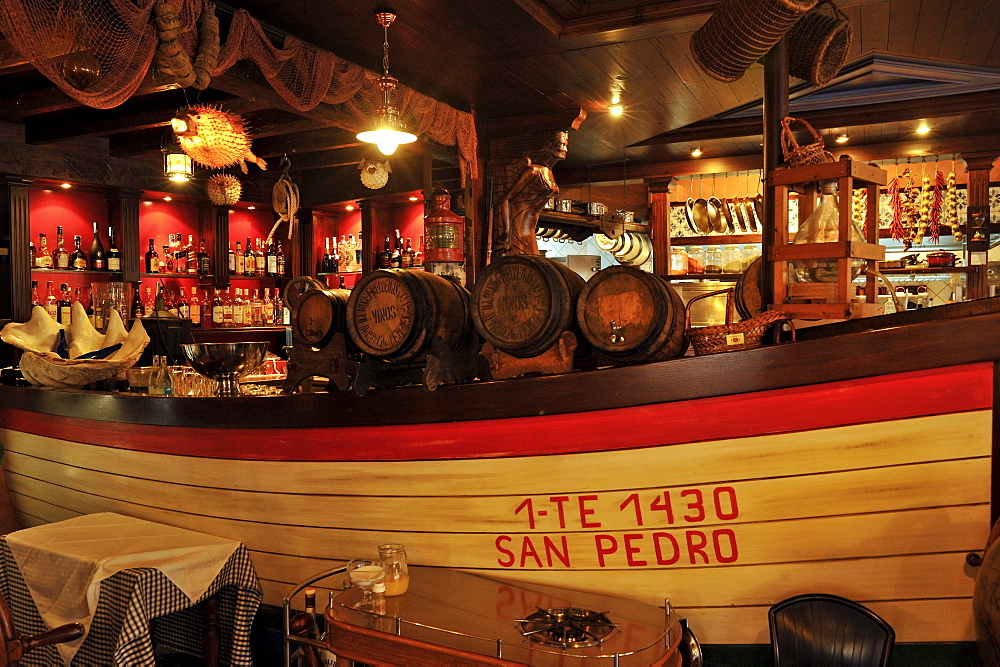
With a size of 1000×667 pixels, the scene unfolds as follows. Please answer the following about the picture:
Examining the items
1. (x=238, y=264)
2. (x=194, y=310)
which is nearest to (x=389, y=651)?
(x=194, y=310)

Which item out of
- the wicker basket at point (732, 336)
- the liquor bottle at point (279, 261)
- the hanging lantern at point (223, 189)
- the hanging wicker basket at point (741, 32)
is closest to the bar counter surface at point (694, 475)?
the wicker basket at point (732, 336)

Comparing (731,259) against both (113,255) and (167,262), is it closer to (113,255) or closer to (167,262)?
(167,262)

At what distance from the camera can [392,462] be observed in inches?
104

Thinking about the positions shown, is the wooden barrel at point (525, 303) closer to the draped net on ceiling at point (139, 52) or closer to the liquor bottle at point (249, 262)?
the draped net on ceiling at point (139, 52)

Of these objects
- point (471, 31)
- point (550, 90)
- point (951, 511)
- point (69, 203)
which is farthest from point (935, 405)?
point (69, 203)

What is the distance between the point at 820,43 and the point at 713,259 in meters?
5.60

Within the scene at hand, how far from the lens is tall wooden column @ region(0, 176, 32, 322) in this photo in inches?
253

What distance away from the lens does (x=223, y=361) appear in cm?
343

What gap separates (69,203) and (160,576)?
569 cm

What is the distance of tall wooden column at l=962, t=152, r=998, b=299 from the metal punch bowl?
20.8 ft

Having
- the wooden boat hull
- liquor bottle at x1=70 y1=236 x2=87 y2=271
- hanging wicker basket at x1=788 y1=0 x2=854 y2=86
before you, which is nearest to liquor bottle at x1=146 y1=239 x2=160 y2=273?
liquor bottle at x1=70 y1=236 x2=87 y2=271

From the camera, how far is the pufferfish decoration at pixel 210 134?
194 inches

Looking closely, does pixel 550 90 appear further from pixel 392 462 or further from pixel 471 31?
pixel 392 462

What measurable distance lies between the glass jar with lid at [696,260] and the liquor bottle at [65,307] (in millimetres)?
5797
